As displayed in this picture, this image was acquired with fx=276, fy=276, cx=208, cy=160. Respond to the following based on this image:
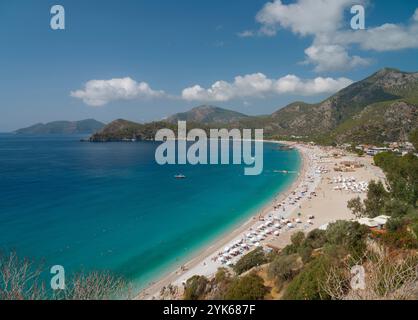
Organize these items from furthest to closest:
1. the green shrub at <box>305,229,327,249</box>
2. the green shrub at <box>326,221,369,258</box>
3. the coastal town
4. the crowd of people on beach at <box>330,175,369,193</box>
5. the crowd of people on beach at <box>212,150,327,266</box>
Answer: the crowd of people on beach at <box>330,175,369,193</box> → the crowd of people on beach at <box>212,150,327,266</box> → the coastal town → the green shrub at <box>305,229,327,249</box> → the green shrub at <box>326,221,369,258</box>

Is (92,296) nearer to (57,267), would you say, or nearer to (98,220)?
(57,267)

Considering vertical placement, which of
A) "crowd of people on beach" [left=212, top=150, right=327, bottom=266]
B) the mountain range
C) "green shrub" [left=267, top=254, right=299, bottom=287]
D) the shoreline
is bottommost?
the shoreline

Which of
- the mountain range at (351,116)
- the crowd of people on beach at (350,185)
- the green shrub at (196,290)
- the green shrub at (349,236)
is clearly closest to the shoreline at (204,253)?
the green shrub at (196,290)

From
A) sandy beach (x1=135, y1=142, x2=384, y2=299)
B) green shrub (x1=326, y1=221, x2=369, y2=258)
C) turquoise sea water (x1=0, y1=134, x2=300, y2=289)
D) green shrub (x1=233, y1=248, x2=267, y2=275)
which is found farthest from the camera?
turquoise sea water (x1=0, y1=134, x2=300, y2=289)

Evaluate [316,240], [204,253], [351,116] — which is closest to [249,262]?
[316,240]

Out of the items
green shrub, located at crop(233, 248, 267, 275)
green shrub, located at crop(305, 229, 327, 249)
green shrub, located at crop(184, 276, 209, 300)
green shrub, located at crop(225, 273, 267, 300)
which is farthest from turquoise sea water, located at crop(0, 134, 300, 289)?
green shrub, located at crop(305, 229, 327, 249)

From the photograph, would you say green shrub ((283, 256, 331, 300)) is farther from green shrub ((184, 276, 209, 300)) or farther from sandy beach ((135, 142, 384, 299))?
sandy beach ((135, 142, 384, 299))
